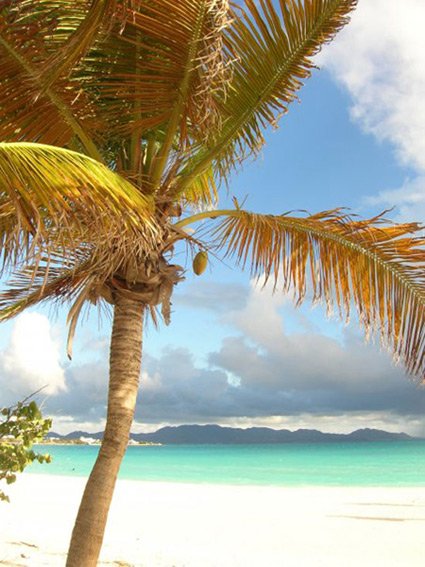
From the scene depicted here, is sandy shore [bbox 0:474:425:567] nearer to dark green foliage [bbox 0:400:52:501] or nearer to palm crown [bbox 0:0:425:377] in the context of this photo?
dark green foliage [bbox 0:400:52:501]

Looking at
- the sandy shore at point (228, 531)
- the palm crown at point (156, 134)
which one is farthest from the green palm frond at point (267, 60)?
the sandy shore at point (228, 531)

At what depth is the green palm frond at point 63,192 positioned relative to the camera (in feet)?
10.1

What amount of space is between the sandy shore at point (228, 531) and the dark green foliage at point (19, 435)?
7.52 ft

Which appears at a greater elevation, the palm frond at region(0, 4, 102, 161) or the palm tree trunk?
the palm frond at region(0, 4, 102, 161)

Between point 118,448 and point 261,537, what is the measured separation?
7.19 m

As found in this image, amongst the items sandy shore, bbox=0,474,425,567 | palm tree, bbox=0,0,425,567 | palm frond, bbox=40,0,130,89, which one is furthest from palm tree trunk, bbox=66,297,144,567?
sandy shore, bbox=0,474,425,567

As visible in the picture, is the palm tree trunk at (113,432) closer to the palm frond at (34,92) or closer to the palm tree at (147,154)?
the palm tree at (147,154)

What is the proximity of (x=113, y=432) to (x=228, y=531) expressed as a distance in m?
7.81

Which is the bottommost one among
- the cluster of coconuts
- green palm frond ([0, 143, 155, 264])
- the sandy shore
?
the sandy shore

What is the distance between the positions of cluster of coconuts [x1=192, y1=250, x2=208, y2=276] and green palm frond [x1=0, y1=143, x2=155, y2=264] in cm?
101

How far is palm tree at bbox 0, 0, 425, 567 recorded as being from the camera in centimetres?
384

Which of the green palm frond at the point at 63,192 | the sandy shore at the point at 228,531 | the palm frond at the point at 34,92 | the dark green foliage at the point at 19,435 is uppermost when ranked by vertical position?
the palm frond at the point at 34,92

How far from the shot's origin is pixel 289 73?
486 cm

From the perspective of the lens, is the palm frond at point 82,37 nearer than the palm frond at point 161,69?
Yes
